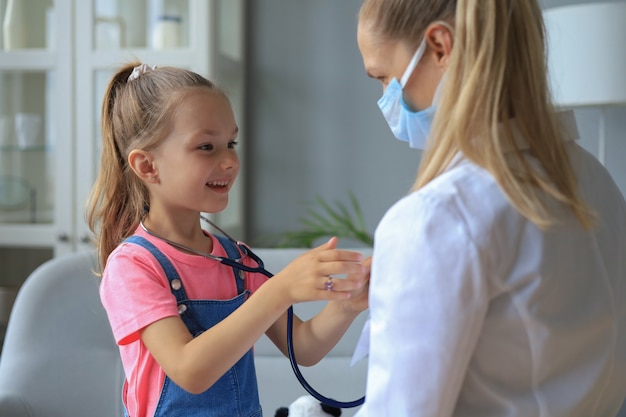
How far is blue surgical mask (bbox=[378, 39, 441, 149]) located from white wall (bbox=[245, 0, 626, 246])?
2.16m

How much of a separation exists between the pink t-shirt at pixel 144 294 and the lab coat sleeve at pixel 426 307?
45 cm

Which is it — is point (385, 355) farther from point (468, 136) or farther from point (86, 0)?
point (86, 0)

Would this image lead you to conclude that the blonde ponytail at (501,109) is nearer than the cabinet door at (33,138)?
Yes

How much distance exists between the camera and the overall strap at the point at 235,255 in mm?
1343

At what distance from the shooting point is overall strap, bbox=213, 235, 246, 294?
1343 millimetres

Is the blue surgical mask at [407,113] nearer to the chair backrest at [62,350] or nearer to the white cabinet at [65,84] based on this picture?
the chair backrest at [62,350]

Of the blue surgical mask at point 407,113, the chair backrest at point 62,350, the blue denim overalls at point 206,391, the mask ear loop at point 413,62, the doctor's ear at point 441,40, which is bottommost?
the chair backrest at point 62,350

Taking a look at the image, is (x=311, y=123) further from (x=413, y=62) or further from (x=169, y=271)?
(x=413, y=62)

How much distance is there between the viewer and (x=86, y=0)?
299 cm

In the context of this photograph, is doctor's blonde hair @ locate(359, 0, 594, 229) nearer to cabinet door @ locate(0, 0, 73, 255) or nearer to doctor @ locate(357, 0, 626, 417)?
doctor @ locate(357, 0, 626, 417)

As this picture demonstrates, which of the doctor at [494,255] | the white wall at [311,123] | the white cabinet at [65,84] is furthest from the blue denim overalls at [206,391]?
the white wall at [311,123]

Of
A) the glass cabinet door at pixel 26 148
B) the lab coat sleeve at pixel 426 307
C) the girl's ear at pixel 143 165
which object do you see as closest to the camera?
the lab coat sleeve at pixel 426 307

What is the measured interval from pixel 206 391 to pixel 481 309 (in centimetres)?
59

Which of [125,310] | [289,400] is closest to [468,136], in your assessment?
[125,310]
